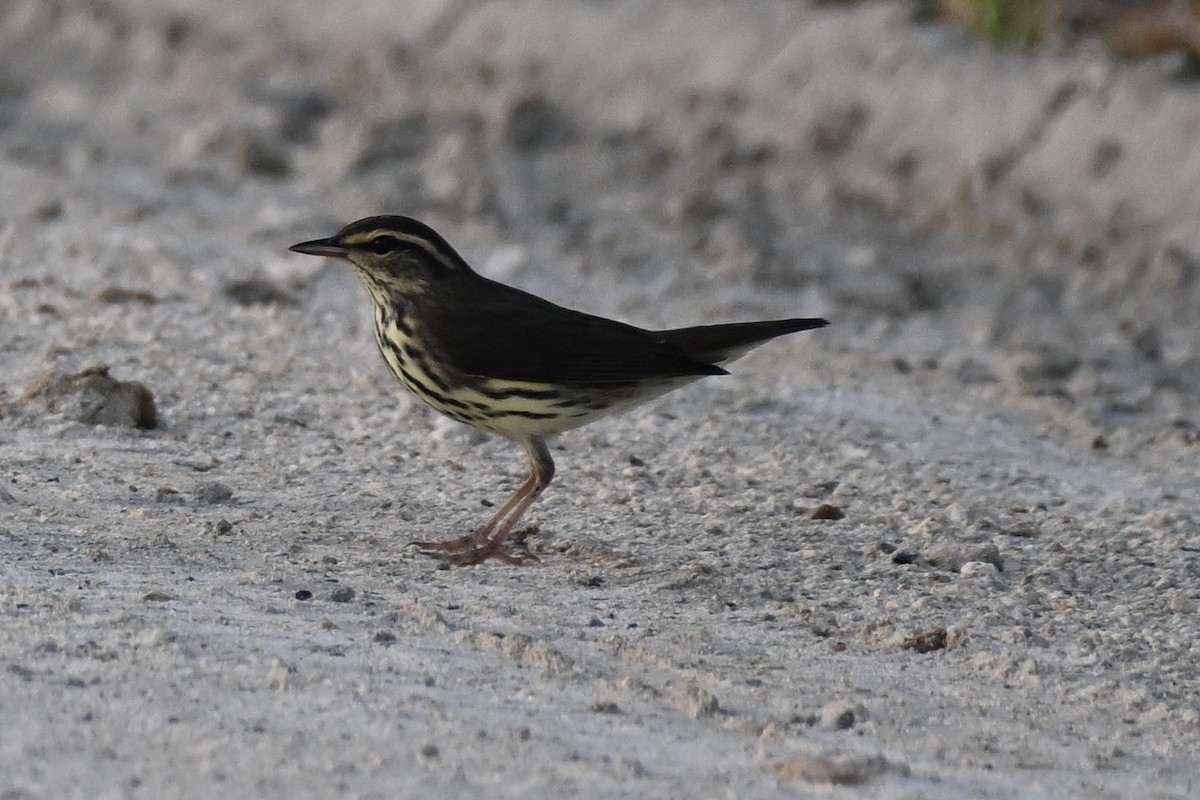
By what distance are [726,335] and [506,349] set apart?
865mm

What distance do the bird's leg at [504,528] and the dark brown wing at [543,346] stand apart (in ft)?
0.97

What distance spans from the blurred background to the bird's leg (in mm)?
2796

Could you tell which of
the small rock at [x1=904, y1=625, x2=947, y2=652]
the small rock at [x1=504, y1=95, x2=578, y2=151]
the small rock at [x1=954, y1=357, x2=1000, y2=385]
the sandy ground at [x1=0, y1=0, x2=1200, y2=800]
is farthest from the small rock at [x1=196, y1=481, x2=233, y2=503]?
the small rock at [x1=504, y1=95, x2=578, y2=151]

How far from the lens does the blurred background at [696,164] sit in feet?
34.7

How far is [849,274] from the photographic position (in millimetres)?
11422

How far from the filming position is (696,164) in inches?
501

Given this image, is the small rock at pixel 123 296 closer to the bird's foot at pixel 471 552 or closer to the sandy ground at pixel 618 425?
the sandy ground at pixel 618 425

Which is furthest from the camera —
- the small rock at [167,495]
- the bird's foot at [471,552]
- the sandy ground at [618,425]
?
the small rock at [167,495]

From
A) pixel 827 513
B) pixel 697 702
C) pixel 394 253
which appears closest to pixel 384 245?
pixel 394 253

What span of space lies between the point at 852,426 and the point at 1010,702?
3.15m

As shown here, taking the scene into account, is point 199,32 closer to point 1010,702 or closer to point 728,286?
point 728,286

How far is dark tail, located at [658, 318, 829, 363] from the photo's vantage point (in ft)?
25.7

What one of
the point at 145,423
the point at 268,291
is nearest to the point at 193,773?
the point at 145,423

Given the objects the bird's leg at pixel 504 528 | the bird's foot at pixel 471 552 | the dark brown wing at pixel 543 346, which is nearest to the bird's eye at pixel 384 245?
the dark brown wing at pixel 543 346
